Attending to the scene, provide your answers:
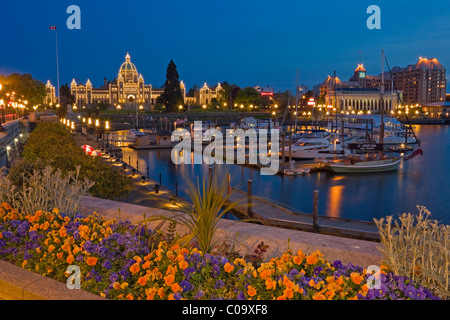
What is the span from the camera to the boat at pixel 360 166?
3694cm

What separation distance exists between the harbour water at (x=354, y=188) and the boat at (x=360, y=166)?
0.61 metres

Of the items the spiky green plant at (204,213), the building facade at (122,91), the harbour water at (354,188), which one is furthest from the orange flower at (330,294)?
the building facade at (122,91)

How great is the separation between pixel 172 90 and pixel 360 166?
8006 cm

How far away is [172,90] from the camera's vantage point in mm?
110188

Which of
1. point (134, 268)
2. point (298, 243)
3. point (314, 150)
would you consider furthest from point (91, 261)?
point (314, 150)

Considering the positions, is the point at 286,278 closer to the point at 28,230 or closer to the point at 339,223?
the point at 28,230

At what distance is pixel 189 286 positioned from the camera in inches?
143

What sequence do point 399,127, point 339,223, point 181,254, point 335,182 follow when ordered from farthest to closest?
point 399,127 < point 335,182 < point 339,223 < point 181,254

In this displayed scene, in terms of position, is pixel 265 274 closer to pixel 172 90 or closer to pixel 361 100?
pixel 172 90

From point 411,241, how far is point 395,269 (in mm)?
323

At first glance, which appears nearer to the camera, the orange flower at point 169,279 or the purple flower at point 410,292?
the purple flower at point 410,292

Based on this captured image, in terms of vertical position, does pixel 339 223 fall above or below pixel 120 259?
below

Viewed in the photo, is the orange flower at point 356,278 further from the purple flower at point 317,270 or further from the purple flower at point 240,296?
the purple flower at point 240,296

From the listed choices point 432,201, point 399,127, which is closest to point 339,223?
point 432,201
